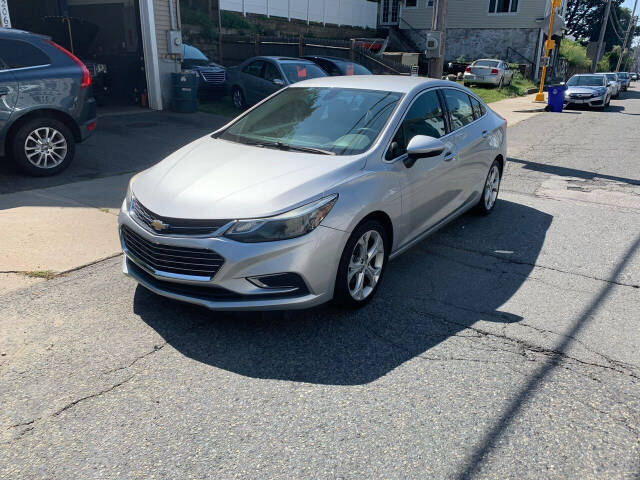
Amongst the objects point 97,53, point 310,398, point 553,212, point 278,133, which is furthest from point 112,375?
point 97,53

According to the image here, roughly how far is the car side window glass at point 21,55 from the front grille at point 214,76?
28.4 ft

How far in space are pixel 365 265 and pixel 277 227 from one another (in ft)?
3.02

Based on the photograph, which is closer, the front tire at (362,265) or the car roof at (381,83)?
the front tire at (362,265)

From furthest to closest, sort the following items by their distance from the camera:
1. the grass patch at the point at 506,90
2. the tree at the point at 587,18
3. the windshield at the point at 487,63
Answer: the tree at the point at 587,18, the windshield at the point at 487,63, the grass patch at the point at 506,90

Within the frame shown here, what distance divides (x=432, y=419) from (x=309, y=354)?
93 cm

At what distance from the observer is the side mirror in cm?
430

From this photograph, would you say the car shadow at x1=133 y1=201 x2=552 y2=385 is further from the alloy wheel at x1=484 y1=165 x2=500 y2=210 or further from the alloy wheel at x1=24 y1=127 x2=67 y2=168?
the alloy wheel at x1=24 y1=127 x2=67 y2=168

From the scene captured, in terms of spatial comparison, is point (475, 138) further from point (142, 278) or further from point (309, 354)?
point (142, 278)

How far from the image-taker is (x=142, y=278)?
3873 mm

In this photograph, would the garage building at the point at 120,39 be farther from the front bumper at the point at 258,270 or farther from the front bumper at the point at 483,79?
the front bumper at the point at 483,79

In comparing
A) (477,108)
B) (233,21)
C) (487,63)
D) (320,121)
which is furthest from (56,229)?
(487,63)

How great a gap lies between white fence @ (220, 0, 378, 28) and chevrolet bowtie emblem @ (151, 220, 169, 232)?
78.7 feet

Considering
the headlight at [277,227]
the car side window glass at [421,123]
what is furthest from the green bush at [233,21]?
the headlight at [277,227]

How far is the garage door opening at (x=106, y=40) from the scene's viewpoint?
14.2 metres
